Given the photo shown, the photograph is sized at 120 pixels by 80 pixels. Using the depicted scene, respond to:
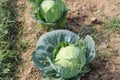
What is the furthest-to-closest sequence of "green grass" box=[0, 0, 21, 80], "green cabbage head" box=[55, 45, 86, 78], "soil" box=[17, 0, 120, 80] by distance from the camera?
"green grass" box=[0, 0, 21, 80] < "soil" box=[17, 0, 120, 80] < "green cabbage head" box=[55, 45, 86, 78]

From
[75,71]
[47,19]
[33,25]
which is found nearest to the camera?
[75,71]

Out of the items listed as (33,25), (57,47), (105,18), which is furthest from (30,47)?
(105,18)

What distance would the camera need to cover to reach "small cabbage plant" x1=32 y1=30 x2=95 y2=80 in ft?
9.24

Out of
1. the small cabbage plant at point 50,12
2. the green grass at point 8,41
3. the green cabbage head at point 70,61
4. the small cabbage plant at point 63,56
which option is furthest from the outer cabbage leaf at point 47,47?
the green grass at point 8,41

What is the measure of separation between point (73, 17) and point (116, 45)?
66 centimetres

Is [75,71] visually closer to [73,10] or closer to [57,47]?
[57,47]

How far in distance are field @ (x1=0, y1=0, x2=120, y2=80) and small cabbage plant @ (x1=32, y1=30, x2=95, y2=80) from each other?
21cm

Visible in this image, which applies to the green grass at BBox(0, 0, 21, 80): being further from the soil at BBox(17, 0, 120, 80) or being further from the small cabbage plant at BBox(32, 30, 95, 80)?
the small cabbage plant at BBox(32, 30, 95, 80)

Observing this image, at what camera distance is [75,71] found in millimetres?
2842

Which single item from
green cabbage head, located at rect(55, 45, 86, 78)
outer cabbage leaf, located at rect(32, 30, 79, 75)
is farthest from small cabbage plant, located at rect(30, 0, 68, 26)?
A: green cabbage head, located at rect(55, 45, 86, 78)

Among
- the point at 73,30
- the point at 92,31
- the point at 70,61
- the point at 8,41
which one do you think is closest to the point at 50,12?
the point at 73,30

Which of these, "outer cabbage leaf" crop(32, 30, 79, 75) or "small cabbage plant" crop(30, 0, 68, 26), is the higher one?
"small cabbage plant" crop(30, 0, 68, 26)

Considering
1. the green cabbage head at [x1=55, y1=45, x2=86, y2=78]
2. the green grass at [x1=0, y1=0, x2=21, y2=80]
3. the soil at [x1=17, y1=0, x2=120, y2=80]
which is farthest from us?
the green grass at [x1=0, y1=0, x2=21, y2=80]

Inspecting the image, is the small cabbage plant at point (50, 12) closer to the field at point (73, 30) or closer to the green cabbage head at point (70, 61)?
the field at point (73, 30)
